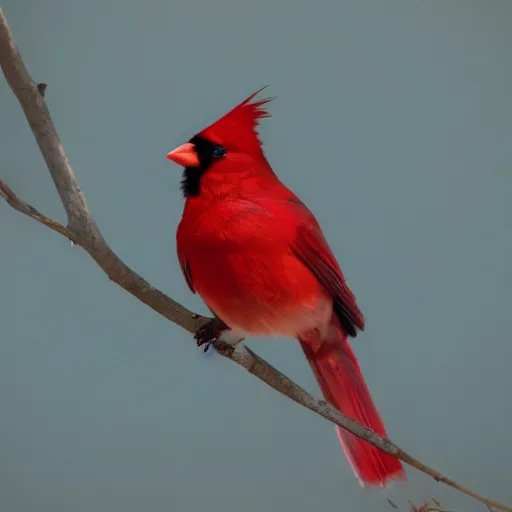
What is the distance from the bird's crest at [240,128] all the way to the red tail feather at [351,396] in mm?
253

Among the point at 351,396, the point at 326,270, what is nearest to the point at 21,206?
the point at 326,270

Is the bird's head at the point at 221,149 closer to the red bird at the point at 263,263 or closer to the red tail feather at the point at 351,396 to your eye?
the red bird at the point at 263,263

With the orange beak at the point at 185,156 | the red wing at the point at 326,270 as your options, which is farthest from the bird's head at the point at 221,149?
the red wing at the point at 326,270

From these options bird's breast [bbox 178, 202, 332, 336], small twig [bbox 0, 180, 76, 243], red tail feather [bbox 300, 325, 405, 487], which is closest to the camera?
small twig [bbox 0, 180, 76, 243]

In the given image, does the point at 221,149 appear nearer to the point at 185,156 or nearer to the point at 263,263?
the point at 185,156

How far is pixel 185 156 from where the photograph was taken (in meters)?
0.85

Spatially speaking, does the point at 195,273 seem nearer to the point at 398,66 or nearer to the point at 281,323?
the point at 281,323

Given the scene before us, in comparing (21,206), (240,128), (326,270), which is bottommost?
(21,206)

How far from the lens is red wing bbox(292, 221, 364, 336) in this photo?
833 millimetres

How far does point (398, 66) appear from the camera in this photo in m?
1.43

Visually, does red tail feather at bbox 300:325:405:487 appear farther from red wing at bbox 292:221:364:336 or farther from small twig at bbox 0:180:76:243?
small twig at bbox 0:180:76:243

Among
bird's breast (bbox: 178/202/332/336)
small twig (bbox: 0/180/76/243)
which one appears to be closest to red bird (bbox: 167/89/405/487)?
bird's breast (bbox: 178/202/332/336)

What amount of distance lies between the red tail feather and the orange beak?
0.85ft

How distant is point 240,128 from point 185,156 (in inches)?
3.0
